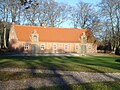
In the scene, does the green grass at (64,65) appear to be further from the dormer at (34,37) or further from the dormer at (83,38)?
the dormer at (83,38)

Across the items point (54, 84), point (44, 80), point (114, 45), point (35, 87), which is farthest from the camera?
point (114, 45)

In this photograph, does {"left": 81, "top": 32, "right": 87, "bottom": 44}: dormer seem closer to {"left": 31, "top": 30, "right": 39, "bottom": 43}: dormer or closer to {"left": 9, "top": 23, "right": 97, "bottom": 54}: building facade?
{"left": 9, "top": 23, "right": 97, "bottom": 54}: building facade

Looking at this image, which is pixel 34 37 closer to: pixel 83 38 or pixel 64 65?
pixel 83 38

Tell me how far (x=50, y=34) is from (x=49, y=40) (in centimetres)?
196

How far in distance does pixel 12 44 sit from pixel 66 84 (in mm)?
40785

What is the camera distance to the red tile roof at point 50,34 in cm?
5109

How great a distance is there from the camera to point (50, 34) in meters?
53.2

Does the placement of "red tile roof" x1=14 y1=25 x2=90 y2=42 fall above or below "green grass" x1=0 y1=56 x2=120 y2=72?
above

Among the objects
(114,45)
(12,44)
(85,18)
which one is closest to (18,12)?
(12,44)

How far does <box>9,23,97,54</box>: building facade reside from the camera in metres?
50.2

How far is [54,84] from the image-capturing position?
11062mm

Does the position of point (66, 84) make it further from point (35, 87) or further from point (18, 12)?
point (18, 12)

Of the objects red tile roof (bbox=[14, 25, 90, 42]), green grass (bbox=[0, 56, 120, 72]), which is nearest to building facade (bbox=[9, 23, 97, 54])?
red tile roof (bbox=[14, 25, 90, 42])

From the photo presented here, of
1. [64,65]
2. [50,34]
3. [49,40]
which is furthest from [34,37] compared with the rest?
[64,65]
